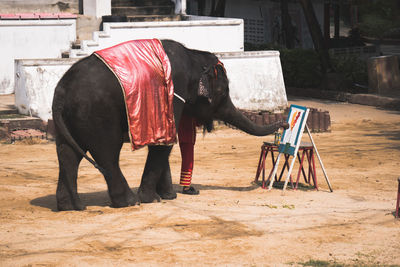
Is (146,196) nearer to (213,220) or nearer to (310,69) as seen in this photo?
(213,220)

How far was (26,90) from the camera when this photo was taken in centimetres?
1620

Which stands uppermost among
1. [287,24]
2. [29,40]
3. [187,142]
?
[287,24]

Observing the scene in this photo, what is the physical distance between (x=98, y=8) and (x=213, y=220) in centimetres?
1345

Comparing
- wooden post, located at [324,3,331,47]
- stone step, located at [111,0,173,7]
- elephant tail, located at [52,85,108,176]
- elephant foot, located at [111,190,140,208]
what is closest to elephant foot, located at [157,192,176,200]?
elephant foot, located at [111,190,140,208]

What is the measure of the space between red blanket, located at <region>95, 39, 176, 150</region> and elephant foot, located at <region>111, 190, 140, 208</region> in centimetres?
71

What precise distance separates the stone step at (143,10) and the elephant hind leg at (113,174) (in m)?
12.9

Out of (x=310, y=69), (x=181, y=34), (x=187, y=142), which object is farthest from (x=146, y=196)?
(x=310, y=69)

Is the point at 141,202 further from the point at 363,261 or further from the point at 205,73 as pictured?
the point at 363,261

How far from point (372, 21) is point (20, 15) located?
1282cm

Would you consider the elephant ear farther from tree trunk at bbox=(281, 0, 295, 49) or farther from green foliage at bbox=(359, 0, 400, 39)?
green foliage at bbox=(359, 0, 400, 39)

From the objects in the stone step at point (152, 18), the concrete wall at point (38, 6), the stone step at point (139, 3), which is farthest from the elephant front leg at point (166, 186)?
the stone step at point (139, 3)

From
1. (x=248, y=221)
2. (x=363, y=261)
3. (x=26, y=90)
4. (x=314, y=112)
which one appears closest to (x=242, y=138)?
(x=314, y=112)

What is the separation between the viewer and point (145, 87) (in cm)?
925

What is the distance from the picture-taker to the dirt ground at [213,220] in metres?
7.41
